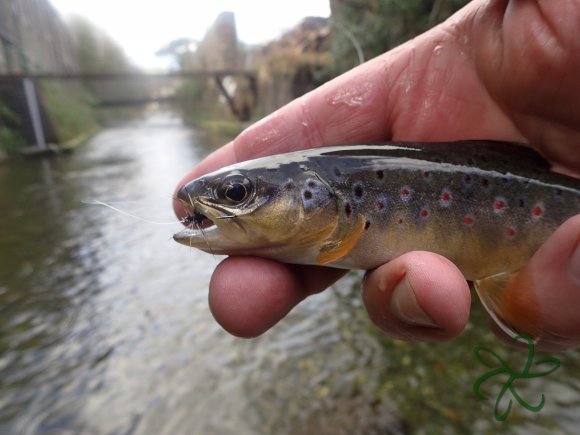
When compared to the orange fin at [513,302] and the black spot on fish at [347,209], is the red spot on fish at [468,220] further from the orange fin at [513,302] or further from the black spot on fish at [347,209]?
the black spot on fish at [347,209]

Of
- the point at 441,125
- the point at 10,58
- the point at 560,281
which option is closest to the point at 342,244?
the point at 560,281

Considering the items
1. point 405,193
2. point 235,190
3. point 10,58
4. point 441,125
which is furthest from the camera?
point 10,58

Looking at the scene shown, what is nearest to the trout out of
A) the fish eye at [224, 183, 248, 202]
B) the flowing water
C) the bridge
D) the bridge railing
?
the fish eye at [224, 183, 248, 202]

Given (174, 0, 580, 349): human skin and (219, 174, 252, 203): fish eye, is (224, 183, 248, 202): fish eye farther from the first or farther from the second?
(174, 0, 580, 349): human skin

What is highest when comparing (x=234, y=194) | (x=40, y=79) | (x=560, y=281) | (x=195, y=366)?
(x=40, y=79)

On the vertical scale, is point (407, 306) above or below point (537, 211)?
below

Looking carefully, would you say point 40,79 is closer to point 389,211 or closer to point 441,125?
point 441,125
